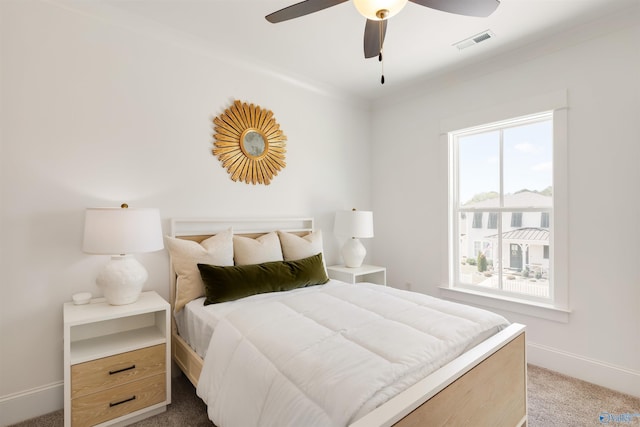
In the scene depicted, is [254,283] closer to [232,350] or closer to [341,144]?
[232,350]

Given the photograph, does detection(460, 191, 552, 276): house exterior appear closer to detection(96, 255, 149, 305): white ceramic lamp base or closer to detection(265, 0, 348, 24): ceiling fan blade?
detection(265, 0, 348, 24): ceiling fan blade

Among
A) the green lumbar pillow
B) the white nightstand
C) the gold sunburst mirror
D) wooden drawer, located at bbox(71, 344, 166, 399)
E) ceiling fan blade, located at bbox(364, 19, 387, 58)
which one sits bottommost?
wooden drawer, located at bbox(71, 344, 166, 399)

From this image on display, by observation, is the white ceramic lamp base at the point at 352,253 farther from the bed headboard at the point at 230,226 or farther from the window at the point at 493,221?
the window at the point at 493,221

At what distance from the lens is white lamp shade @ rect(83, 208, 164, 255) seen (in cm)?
188

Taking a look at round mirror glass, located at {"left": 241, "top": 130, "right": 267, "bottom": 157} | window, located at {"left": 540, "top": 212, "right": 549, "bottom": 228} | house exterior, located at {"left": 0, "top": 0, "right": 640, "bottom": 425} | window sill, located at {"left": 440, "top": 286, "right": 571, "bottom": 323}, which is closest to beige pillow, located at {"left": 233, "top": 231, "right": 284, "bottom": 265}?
house exterior, located at {"left": 0, "top": 0, "right": 640, "bottom": 425}

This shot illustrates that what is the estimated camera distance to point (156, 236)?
6.72 ft

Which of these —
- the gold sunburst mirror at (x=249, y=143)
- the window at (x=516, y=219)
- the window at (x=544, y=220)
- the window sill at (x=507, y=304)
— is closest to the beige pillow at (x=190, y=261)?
the gold sunburst mirror at (x=249, y=143)

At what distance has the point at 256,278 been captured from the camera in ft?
7.47

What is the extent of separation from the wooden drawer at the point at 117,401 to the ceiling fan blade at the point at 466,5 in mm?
2554

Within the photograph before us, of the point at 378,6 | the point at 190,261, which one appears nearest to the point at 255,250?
the point at 190,261

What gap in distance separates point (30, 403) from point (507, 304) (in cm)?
358

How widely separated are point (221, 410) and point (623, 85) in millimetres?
3297

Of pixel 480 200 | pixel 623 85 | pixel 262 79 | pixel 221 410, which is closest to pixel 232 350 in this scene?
pixel 221 410

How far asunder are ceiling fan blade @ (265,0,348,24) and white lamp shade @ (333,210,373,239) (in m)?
2.07
